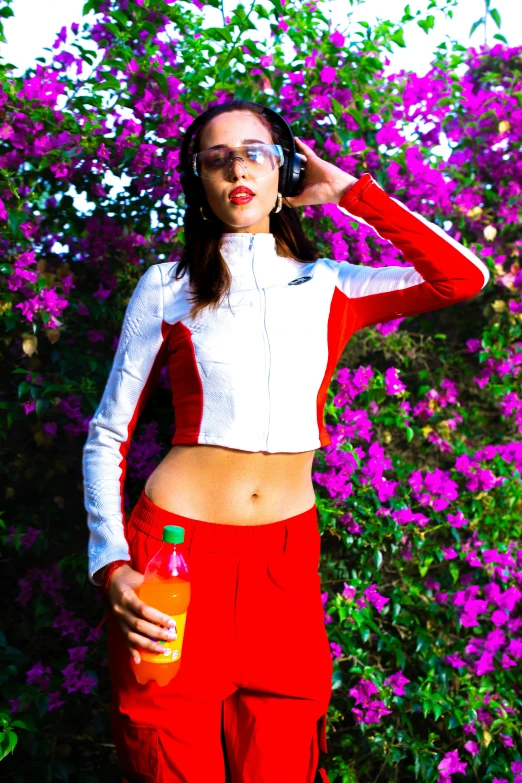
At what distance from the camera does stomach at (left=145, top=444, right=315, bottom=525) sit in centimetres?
193

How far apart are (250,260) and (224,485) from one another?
1.90 ft

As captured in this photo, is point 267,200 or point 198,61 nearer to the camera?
point 267,200

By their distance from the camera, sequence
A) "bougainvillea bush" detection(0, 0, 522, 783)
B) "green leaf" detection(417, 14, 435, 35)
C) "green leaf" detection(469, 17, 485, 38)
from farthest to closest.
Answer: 1. "green leaf" detection(469, 17, 485, 38)
2. "green leaf" detection(417, 14, 435, 35)
3. "bougainvillea bush" detection(0, 0, 522, 783)

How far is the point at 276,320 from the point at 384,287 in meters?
0.33

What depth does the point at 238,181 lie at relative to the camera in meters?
2.04

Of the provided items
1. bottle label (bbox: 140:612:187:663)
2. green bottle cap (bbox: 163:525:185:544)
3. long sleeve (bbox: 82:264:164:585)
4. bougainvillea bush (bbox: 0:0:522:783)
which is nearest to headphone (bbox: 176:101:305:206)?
long sleeve (bbox: 82:264:164:585)

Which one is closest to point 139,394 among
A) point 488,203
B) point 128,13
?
point 128,13

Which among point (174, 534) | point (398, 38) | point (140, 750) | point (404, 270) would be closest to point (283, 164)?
point (404, 270)

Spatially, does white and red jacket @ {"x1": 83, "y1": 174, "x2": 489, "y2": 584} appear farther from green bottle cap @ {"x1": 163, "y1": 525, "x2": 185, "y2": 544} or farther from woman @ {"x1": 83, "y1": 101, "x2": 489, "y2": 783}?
green bottle cap @ {"x1": 163, "y1": 525, "x2": 185, "y2": 544}

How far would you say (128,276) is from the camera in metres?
2.86

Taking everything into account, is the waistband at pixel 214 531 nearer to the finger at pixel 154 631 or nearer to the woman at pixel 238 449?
the woman at pixel 238 449

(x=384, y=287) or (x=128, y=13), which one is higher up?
(x=128, y=13)

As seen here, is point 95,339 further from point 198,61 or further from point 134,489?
point 198,61

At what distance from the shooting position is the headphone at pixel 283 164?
7.06 ft
